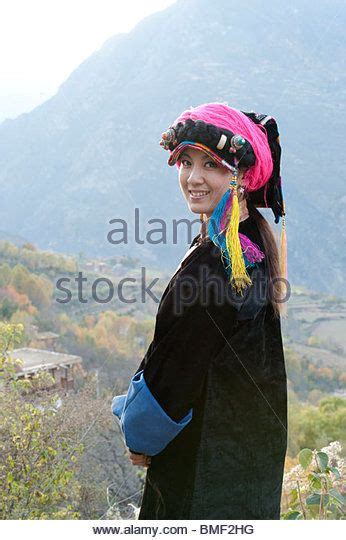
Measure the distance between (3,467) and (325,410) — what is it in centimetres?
709

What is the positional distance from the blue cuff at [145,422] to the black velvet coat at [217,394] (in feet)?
0.06

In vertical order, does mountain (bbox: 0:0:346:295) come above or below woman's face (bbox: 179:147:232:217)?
above

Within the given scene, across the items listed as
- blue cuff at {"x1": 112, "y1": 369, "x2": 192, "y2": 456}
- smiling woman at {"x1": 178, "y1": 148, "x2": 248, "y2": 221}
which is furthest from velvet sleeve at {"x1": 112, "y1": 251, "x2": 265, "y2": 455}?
smiling woman at {"x1": 178, "y1": 148, "x2": 248, "y2": 221}

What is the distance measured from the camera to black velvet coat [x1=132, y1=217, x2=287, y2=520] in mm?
1258

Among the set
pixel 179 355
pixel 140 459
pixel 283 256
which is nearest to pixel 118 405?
pixel 140 459

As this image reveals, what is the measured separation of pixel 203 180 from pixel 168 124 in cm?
3279

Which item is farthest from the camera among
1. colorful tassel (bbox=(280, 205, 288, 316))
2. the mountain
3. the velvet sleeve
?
the mountain

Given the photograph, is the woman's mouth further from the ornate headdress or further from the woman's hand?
the woman's hand

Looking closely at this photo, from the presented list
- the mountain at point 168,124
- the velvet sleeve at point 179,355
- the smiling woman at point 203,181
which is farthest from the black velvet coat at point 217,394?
the mountain at point 168,124

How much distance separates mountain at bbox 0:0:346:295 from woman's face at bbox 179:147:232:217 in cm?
2039

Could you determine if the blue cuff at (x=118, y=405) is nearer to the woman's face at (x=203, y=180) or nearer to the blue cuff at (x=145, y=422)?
the blue cuff at (x=145, y=422)

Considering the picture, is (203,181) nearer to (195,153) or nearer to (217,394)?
(195,153)

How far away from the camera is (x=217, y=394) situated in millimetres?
1316

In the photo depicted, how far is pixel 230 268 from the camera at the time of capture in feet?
4.21
